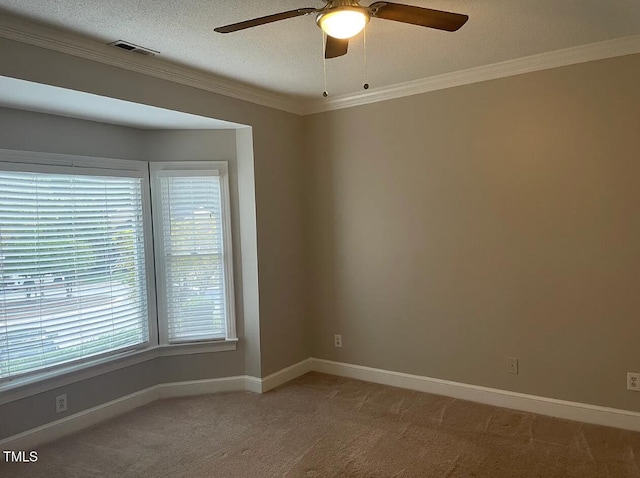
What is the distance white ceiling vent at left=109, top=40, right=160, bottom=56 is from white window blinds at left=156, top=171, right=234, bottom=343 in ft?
3.95

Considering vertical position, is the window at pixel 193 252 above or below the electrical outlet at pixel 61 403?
above

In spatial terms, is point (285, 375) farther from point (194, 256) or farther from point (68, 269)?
point (68, 269)

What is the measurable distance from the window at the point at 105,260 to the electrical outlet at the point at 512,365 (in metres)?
2.26

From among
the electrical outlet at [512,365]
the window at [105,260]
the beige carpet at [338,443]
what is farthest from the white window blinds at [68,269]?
the electrical outlet at [512,365]

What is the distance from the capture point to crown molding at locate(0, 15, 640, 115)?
2.65m

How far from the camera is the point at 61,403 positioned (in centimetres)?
343

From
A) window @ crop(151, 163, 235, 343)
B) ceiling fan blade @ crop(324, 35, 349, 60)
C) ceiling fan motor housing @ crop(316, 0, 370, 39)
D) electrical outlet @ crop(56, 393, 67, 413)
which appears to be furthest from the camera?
window @ crop(151, 163, 235, 343)

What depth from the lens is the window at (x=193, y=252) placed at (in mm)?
4066

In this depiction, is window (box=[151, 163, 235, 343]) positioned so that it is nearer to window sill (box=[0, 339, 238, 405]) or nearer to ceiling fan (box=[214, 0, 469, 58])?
window sill (box=[0, 339, 238, 405])

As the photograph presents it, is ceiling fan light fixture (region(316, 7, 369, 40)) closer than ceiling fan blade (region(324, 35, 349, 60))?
Yes

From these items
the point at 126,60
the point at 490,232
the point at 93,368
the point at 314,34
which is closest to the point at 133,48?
the point at 126,60

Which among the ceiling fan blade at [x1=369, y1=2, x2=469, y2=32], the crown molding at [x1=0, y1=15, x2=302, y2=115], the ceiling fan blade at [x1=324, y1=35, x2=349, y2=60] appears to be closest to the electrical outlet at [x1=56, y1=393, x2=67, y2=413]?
the crown molding at [x1=0, y1=15, x2=302, y2=115]

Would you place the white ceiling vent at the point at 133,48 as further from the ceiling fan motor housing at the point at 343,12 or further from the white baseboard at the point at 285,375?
the white baseboard at the point at 285,375

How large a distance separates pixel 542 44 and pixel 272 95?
2.11m
